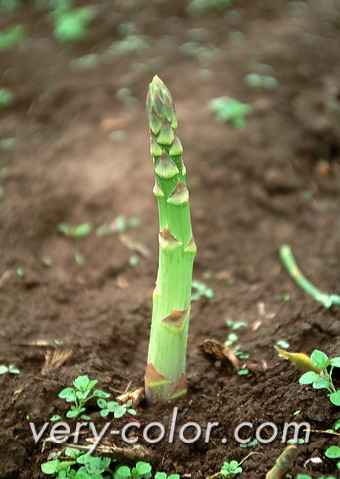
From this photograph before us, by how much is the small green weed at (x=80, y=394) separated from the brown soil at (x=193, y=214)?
0.25 feet

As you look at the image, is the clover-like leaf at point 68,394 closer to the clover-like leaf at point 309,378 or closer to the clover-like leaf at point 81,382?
the clover-like leaf at point 81,382

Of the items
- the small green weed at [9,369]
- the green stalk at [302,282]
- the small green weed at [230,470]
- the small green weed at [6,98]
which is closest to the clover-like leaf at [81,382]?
the small green weed at [9,369]

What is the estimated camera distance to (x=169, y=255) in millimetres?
2219

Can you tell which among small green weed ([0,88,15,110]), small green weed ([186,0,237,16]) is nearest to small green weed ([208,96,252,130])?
small green weed ([0,88,15,110])

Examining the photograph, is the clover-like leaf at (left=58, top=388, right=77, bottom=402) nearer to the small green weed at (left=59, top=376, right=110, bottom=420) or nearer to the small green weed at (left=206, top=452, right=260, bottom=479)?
the small green weed at (left=59, top=376, right=110, bottom=420)

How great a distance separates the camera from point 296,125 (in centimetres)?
469

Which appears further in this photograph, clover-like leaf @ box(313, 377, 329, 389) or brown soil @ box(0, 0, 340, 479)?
brown soil @ box(0, 0, 340, 479)

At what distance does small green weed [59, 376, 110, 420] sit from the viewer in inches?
90.5

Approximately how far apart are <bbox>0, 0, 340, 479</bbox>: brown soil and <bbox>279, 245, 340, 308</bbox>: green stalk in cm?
7

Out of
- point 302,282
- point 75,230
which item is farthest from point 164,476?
point 75,230

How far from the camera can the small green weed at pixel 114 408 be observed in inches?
90.5

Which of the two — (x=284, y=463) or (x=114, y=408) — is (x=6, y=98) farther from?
(x=284, y=463)

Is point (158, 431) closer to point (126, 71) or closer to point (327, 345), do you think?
point (327, 345)

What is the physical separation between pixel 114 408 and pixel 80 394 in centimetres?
16
